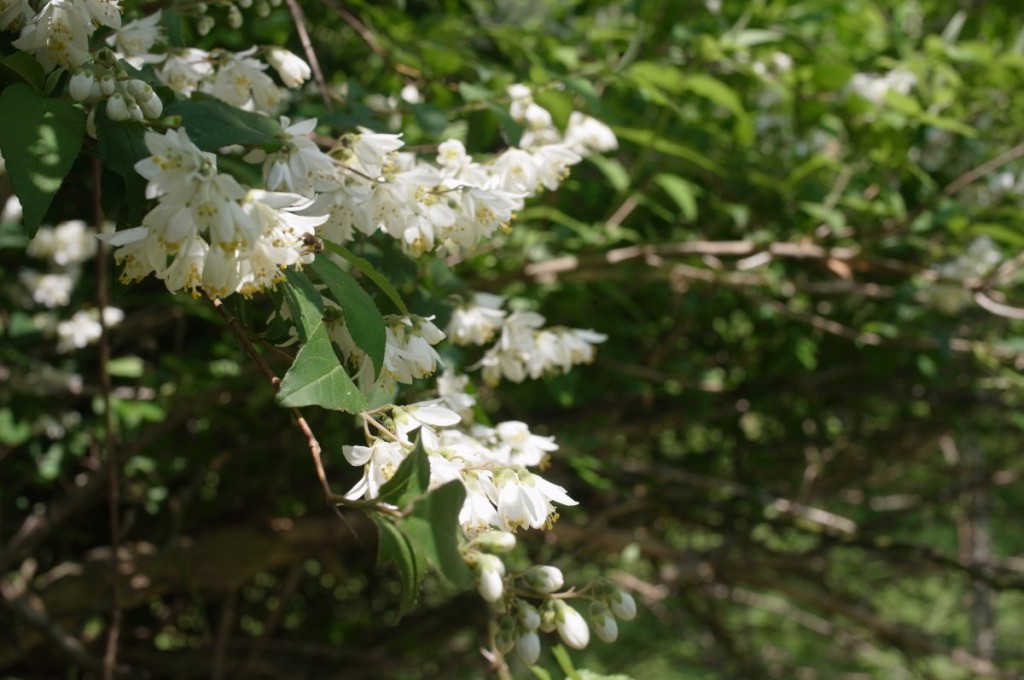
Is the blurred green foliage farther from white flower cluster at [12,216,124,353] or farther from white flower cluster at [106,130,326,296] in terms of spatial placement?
white flower cluster at [106,130,326,296]

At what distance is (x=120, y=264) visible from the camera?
1038 mm

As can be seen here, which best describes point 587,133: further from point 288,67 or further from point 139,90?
point 139,90

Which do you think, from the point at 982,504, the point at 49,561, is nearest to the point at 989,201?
the point at 982,504

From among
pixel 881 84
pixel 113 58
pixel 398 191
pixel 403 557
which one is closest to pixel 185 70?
pixel 113 58

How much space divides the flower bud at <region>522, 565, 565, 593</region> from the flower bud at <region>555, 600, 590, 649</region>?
0.08 feet

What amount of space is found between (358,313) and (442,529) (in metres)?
0.25

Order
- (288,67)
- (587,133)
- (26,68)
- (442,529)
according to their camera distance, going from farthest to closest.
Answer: (587,133)
(288,67)
(26,68)
(442,529)

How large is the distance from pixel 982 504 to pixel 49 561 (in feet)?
11.4

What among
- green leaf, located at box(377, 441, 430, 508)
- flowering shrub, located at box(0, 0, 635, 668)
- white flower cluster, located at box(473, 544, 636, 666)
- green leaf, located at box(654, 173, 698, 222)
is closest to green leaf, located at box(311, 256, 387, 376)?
flowering shrub, located at box(0, 0, 635, 668)

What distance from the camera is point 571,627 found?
98cm

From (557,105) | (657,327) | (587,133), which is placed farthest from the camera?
(657,327)

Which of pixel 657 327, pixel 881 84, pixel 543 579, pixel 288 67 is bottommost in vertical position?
pixel 657 327

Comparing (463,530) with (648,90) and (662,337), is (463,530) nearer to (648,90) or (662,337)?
(648,90)

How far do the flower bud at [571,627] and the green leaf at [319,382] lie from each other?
11.8 inches
